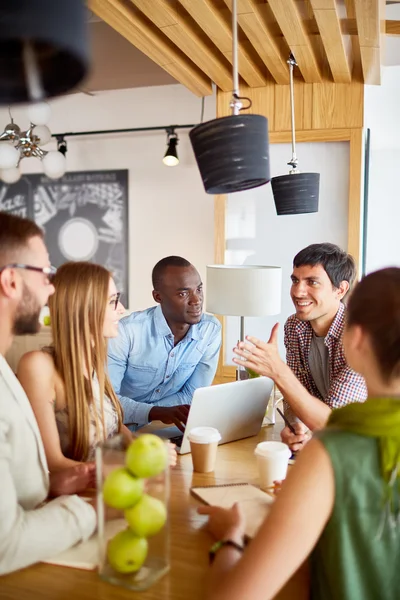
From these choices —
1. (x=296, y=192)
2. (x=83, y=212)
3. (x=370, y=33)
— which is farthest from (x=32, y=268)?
(x=83, y=212)

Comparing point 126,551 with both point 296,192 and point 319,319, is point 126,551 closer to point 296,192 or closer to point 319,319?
point 319,319

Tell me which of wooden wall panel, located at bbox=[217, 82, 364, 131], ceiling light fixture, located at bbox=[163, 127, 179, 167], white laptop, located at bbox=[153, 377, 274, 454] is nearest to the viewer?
white laptop, located at bbox=[153, 377, 274, 454]

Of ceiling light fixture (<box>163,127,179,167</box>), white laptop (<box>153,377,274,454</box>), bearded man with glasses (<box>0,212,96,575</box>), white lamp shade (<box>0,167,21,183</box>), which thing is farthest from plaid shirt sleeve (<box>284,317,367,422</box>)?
white lamp shade (<box>0,167,21,183</box>)

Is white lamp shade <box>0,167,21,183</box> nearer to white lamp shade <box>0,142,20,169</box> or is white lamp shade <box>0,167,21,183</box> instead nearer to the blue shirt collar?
white lamp shade <box>0,142,20,169</box>

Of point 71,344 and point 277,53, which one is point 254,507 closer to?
point 71,344

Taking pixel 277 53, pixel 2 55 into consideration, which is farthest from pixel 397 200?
pixel 2 55

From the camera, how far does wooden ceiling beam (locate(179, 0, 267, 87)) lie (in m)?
2.76

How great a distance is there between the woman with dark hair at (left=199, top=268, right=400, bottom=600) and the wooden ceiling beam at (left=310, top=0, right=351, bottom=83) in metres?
2.15

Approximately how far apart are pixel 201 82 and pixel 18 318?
10.0ft

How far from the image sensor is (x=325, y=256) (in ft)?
8.23

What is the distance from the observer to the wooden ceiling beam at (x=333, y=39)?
2.76 m

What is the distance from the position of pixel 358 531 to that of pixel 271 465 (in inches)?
21.5

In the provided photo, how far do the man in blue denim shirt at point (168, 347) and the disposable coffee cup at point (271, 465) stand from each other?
1218 millimetres

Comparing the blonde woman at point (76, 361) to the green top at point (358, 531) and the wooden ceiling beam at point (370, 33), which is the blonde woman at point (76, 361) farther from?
the wooden ceiling beam at point (370, 33)
